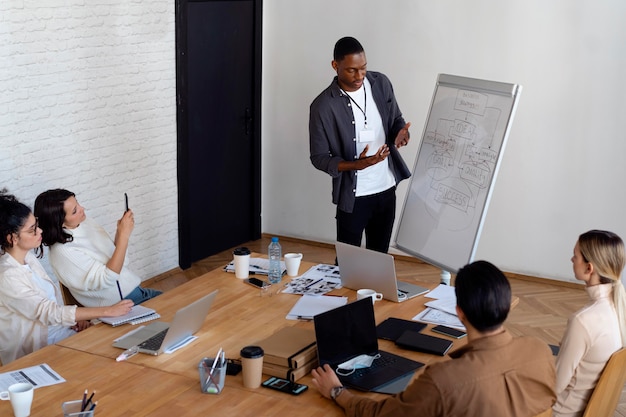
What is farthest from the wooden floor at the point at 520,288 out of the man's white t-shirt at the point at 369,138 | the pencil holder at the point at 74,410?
the pencil holder at the point at 74,410

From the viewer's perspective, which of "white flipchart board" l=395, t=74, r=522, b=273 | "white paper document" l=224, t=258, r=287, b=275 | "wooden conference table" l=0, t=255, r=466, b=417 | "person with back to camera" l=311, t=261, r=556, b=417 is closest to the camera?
"person with back to camera" l=311, t=261, r=556, b=417

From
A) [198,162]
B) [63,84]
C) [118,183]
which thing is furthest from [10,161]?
[198,162]

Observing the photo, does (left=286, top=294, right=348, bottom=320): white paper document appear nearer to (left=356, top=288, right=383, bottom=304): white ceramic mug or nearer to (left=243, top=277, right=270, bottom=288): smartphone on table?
(left=356, top=288, right=383, bottom=304): white ceramic mug

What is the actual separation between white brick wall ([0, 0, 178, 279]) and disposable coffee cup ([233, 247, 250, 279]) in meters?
1.67

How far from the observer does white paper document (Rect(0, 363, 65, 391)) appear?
2.93 meters

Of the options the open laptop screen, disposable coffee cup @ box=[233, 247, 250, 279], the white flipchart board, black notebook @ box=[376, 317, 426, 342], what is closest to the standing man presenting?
the white flipchart board

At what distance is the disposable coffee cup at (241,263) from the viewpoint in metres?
4.08

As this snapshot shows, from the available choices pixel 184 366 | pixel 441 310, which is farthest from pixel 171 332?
pixel 441 310

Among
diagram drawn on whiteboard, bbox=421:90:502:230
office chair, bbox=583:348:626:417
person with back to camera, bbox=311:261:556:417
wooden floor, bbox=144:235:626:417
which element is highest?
diagram drawn on whiteboard, bbox=421:90:502:230

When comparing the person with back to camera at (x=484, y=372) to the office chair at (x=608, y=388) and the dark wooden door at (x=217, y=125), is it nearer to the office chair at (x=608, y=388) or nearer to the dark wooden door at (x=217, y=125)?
the office chair at (x=608, y=388)

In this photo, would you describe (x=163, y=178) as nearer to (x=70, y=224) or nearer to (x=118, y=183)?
(x=118, y=183)

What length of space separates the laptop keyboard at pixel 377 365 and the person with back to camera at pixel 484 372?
37cm

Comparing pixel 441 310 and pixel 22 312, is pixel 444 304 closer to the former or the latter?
pixel 441 310

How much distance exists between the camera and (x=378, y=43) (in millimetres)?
6707
